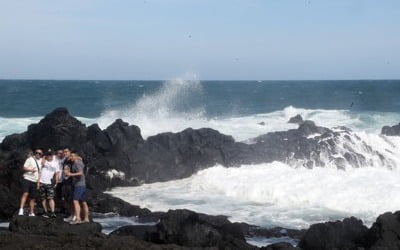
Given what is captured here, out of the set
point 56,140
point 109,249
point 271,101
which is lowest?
point 109,249

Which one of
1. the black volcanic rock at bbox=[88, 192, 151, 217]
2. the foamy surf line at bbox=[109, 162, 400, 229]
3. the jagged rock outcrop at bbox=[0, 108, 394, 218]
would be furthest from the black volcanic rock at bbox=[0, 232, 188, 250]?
the jagged rock outcrop at bbox=[0, 108, 394, 218]

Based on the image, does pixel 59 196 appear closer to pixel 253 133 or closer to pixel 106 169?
pixel 106 169

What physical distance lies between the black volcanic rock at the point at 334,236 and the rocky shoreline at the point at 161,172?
0.06ft

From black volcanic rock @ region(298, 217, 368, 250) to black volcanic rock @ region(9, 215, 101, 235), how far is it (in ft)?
12.1

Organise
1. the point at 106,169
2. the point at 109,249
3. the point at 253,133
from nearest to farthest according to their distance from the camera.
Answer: the point at 109,249 → the point at 106,169 → the point at 253,133

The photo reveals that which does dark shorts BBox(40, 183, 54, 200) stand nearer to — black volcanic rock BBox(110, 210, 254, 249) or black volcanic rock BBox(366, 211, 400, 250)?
black volcanic rock BBox(110, 210, 254, 249)

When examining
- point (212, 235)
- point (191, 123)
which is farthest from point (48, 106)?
point (212, 235)

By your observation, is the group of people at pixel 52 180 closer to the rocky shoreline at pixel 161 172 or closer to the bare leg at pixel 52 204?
the bare leg at pixel 52 204

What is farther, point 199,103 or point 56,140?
point 199,103

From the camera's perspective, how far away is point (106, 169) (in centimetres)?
1941

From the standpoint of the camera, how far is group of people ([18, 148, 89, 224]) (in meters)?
12.5

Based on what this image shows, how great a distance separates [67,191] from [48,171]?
0.65 meters

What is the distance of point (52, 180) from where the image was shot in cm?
1316

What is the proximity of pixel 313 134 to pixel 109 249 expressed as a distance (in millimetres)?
16812
